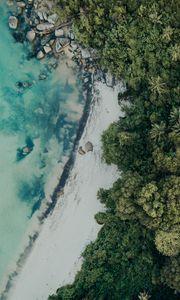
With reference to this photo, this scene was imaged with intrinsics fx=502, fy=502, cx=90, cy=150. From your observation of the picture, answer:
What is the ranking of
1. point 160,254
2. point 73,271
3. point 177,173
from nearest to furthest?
point 177,173 < point 160,254 < point 73,271

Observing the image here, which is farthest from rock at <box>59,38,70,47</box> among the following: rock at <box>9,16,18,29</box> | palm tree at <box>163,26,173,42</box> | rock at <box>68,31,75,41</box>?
palm tree at <box>163,26,173,42</box>

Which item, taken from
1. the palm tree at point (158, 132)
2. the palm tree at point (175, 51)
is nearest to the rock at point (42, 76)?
the palm tree at point (175, 51)

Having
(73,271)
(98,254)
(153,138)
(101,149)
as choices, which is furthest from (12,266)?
(153,138)

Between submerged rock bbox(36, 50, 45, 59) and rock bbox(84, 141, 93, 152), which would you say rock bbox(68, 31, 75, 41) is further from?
rock bbox(84, 141, 93, 152)

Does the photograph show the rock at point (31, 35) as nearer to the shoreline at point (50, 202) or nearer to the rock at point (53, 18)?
the rock at point (53, 18)

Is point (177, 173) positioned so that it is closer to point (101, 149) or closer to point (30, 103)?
point (101, 149)

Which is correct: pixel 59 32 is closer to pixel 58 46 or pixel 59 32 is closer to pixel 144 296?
pixel 58 46
